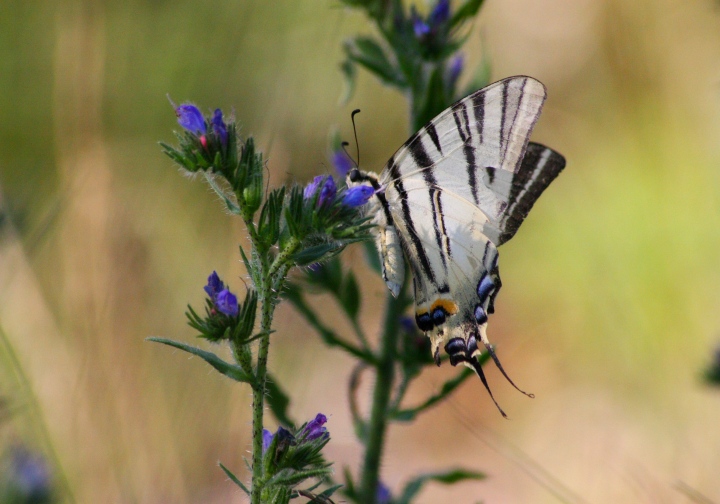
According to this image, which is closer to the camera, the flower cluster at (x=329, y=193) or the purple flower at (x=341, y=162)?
the flower cluster at (x=329, y=193)

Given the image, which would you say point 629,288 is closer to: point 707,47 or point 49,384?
point 707,47

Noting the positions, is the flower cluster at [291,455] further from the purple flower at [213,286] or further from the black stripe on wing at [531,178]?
the black stripe on wing at [531,178]

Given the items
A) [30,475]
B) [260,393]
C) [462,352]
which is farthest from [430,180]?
[30,475]

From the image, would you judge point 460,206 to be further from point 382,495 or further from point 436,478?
point 382,495

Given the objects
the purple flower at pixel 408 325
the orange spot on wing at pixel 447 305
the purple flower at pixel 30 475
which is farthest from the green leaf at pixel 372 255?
the purple flower at pixel 30 475

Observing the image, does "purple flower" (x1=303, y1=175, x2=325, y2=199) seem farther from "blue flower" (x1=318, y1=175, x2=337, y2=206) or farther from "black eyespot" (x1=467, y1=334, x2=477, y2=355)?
"black eyespot" (x1=467, y1=334, x2=477, y2=355)

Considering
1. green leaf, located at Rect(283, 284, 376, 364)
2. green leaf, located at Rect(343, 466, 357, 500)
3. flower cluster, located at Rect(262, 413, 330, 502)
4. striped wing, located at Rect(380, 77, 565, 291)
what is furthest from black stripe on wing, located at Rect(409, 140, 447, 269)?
flower cluster, located at Rect(262, 413, 330, 502)
